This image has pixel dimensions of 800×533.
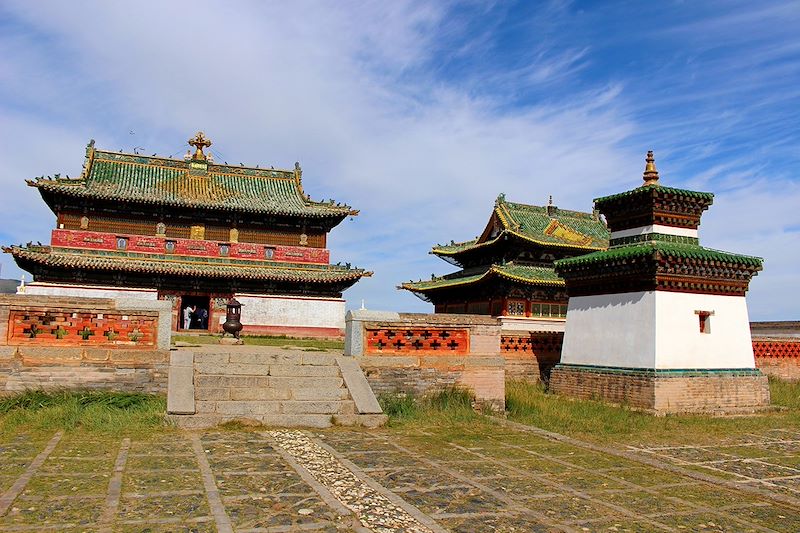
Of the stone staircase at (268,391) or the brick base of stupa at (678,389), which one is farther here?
the brick base of stupa at (678,389)

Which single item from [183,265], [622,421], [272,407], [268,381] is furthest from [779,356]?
[183,265]

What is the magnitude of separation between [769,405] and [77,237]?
1150 inches

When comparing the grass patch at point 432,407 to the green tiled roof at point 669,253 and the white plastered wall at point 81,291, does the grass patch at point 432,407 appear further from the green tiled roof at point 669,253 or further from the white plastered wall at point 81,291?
the white plastered wall at point 81,291

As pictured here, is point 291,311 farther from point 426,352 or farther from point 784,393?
point 784,393

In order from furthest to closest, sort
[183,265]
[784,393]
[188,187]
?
[188,187] → [183,265] → [784,393]

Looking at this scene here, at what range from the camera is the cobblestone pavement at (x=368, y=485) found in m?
5.34

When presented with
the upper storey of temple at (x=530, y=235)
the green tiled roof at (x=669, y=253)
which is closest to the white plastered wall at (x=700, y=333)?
the green tiled roof at (x=669, y=253)

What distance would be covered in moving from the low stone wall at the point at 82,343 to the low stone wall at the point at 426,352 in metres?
3.64

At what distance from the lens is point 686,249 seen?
44.0 feet

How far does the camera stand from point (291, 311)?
3212 cm

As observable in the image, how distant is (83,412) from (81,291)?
22.2 meters

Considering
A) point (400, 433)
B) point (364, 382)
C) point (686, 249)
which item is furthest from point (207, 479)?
point (686, 249)

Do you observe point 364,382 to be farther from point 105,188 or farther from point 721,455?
point 105,188

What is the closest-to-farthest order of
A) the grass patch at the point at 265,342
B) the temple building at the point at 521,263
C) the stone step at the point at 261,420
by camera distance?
the stone step at the point at 261,420
the grass patch at the point at 265,342
the temple building at the point at 521,263
